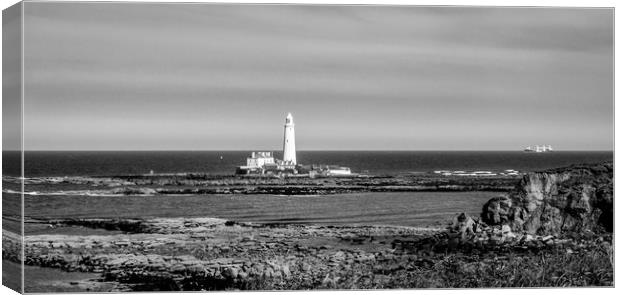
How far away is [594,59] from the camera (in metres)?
14.2

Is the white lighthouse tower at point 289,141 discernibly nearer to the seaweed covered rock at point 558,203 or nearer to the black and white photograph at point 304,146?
the black and white photograph at point 304,146

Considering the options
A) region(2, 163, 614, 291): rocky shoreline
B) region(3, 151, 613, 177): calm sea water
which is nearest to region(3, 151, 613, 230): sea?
region(3, 151, 613, 177): calm sea water

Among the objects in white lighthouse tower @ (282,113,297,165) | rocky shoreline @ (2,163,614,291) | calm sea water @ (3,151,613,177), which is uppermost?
white lighthouse tower @ (282,113,297,165)

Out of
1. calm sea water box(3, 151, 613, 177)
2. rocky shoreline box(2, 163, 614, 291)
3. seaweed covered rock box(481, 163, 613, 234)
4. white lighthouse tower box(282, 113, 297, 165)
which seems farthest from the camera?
seaweed covered rock box(481, 163, 613, 234)

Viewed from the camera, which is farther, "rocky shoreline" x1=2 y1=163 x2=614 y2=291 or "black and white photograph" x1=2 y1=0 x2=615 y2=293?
"rocky shoreline" x1=2 y1=163 x2=614 y2=291

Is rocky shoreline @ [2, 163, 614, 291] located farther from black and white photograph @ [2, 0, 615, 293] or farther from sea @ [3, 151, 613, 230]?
sea @ [3, 151, 613, 230]

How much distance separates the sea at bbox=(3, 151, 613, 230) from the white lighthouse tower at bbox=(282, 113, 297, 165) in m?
0.11

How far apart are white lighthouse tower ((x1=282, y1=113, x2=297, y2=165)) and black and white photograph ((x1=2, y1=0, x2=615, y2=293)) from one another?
0.03 m

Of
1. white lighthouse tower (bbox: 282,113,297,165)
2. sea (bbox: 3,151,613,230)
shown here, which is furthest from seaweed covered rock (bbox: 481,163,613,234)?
white lighthouse tower (bbox: 282,113,297,165)

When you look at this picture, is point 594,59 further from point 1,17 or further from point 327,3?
point 1,17

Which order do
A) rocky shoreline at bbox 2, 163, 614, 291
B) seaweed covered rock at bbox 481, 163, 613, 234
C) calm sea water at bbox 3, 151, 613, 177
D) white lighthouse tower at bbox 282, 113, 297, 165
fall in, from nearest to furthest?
calm sea water at bbox 3, 151, 613, 177 < rocky shoreline at bbox 2, 163, 614, 291 < white lighthouse tower at bbox 282, 113, 297, 165 < seaweed covered rock at bbox 481, 163, 613, 234

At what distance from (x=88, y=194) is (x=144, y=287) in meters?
1.33

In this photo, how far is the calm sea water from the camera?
13055 mm

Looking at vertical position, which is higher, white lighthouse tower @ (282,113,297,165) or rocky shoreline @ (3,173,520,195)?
white lighthouse tower @ (282,113,297,165)
